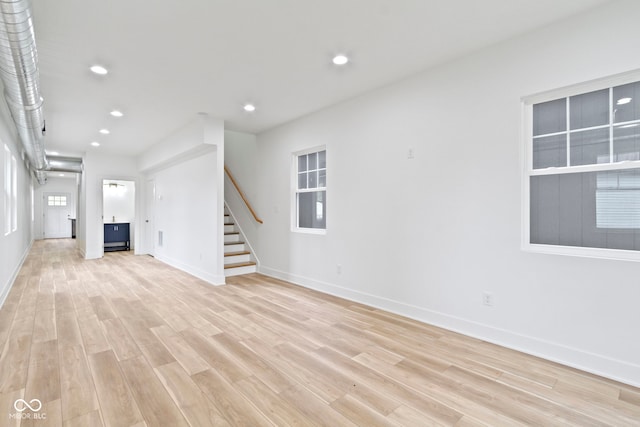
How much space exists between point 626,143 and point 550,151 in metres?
0.46

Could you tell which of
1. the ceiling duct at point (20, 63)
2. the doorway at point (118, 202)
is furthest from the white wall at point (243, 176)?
the doorway at point (118, 202)

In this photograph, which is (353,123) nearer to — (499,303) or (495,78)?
(495,78)

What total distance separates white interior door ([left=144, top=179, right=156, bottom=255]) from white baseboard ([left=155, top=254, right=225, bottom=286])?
1.18 m

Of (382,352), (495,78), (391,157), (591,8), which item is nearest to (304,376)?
(382,352)

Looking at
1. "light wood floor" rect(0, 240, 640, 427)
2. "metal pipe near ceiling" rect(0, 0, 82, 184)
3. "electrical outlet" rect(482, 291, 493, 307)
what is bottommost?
"light wood floor" rect(0, 240, 640, 427)

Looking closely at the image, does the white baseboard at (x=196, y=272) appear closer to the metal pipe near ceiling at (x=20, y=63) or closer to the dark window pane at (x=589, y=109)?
the metal pipe near ceiling at (x=20, y=63)

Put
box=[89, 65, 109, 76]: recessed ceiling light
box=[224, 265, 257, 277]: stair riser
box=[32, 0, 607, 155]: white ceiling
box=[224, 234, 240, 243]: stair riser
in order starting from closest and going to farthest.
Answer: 1. box=[32, 0, 607, 155]: white ceiling
2. box=[89, 65, 109, 76]: recessed ceiling light
3. box=[224, 265, 257, 277]: stair riser
4. box=[224, 234, 240, 243]: stair riser

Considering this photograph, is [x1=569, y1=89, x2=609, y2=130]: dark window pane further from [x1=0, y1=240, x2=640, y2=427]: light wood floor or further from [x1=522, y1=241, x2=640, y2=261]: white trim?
[x1=0, y1=240, x2=640, y2=427]: light wood floor

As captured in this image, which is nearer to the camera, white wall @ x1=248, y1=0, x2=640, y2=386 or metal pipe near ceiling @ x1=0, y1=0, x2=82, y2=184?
metal pipe near ceiling @ x1=0, y1=0, x2=82, y2=184

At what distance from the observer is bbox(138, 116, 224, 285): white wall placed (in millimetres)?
5102

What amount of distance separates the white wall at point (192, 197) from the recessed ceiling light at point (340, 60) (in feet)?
8.69

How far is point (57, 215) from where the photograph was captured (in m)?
13.9

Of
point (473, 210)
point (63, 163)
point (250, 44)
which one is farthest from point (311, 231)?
point (63, 163)

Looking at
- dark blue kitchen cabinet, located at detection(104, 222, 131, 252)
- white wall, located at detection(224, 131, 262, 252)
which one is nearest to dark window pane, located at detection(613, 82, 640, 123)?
white wall, located at detection(224, 131, 262, 252)
